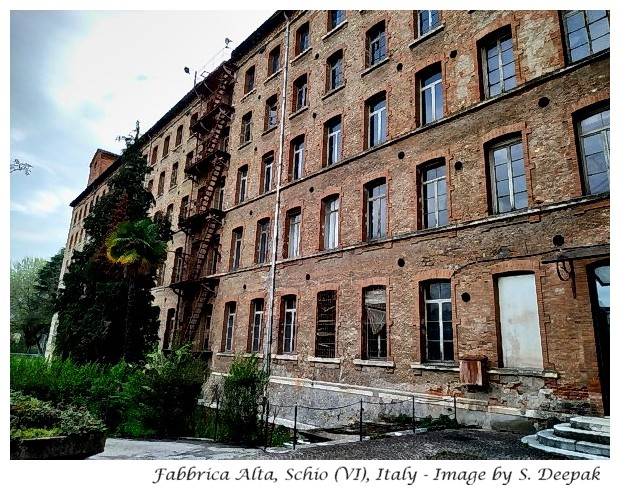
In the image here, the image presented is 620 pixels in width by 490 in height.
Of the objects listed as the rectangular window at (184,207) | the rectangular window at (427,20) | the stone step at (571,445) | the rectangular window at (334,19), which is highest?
the rectangular window at (334,19)

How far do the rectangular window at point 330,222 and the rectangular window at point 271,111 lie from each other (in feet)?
18.8

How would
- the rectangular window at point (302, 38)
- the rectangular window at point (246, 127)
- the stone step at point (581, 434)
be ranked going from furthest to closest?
the rectangular window at point (246, 127) < the rectangular window at point (302, 38) < the stone step at point (581, 434)

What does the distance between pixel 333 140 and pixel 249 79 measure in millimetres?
8120

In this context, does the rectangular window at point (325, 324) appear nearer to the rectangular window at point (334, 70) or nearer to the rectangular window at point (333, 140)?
the rectangular window at point (333, 140)

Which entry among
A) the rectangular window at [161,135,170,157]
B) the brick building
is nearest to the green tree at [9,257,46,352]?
the rectangular window at [161,135,170,157]

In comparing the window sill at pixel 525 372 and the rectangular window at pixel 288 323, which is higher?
the rectangular window at pixel 288 323

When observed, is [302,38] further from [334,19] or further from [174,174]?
[174,174]

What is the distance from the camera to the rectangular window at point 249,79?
20.4m

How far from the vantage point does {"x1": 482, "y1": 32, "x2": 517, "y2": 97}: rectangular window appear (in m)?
10.2

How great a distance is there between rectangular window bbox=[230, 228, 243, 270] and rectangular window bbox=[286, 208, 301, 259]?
3315 mm

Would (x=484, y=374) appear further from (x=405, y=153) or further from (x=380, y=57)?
(x=380, y=57)

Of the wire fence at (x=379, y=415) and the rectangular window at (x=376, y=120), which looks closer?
the wire fence at (x=379, y=415)

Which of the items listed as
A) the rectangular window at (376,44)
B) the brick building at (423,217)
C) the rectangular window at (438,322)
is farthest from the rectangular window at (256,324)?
the rectangular window at (376,44)
